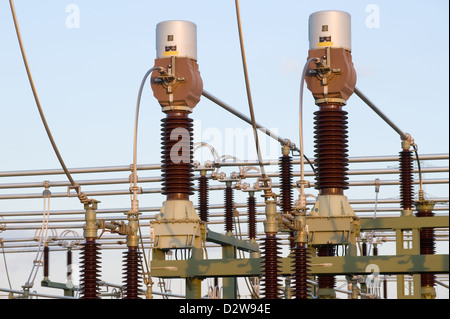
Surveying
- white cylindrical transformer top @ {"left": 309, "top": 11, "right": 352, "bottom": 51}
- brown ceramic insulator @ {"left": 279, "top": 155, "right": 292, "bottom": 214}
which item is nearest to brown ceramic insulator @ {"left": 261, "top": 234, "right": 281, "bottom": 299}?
white cylindrical transformer top @ {"left": 309, "top": 11, "right": 352, "bottom": 51}

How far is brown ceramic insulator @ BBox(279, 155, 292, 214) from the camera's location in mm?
13375

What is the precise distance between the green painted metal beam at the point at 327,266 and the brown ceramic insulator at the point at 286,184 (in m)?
1.94

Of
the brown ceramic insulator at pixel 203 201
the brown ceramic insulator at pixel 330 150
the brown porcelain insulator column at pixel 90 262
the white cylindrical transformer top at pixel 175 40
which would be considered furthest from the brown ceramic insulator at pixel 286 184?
the brown porcelain insulator column at pixel 90 262

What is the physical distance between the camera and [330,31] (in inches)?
419

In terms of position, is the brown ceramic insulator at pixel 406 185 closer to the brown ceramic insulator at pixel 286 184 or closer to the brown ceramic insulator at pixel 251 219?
the brown ceramic insulator at pixel 286 184

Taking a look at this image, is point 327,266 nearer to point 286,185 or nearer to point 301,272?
point 301,272

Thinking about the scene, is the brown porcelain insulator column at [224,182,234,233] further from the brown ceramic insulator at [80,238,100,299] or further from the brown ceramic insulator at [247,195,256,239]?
the brown ceramic insulator at [80,238,100,299]

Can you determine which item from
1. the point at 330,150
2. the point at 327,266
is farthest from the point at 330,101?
the point at 327,266

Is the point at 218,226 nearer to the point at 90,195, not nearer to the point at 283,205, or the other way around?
the point at 90,195

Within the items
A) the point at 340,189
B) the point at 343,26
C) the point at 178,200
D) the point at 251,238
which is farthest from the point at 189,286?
the point at 251,238
